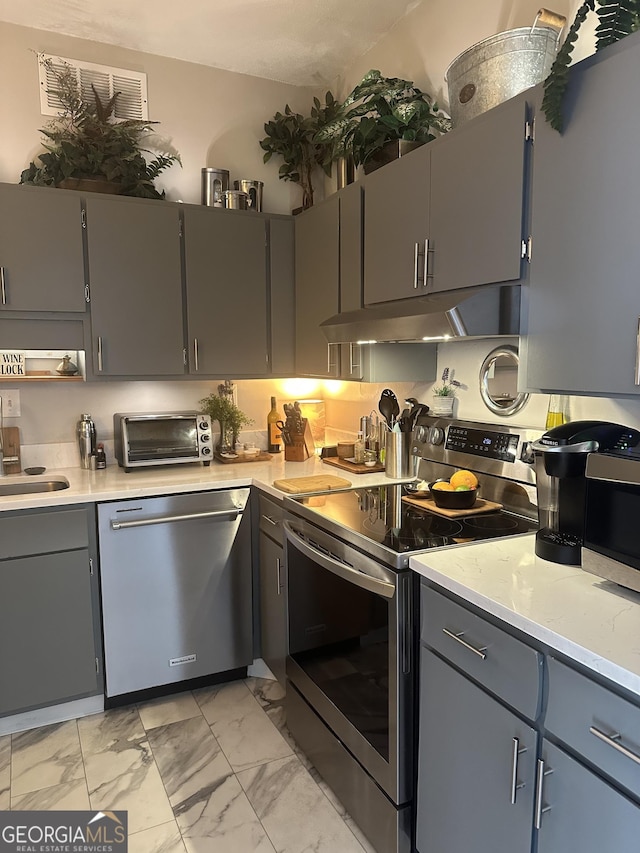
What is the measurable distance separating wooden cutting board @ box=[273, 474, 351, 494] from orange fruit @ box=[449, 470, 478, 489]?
0.52 metres

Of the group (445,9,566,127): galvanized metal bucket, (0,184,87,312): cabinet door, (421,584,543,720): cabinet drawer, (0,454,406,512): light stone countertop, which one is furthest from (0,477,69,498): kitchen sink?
(445,9,566,127): galvanized metal bucket

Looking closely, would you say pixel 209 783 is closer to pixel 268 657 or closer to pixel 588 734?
pixel 268 657

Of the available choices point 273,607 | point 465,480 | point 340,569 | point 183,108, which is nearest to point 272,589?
point 273,607

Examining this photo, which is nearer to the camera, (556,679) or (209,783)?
(556,679)

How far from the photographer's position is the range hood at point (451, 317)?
1.76m

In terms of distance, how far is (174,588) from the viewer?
2.62 m

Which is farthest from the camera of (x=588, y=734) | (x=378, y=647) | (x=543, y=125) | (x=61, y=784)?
(x=61, y=784)

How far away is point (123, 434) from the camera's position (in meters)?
2.87

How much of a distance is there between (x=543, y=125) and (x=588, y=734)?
1.49 metres

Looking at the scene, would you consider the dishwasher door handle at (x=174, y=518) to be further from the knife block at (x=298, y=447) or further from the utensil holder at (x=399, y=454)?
the utensil holder at (x=399, y=454)

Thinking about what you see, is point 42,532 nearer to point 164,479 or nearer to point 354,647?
point 164,479

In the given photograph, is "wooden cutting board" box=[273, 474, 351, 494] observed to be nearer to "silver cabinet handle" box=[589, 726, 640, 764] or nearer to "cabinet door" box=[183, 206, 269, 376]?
"cabinet door" box=[183, 206, 269, 376]

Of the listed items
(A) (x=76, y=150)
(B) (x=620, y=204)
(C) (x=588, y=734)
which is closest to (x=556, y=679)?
(C) (x=588, y=734)

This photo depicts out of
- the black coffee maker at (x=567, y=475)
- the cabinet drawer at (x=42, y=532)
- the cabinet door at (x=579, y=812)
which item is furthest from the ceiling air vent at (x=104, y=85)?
the cabinet door at (x=579, y=812)
